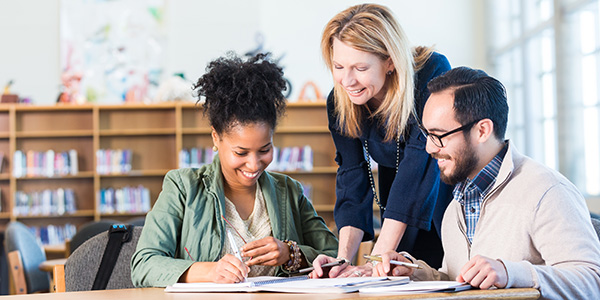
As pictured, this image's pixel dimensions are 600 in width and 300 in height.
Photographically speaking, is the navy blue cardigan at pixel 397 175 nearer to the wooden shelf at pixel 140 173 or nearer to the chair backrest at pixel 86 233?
the chair backrest at pixel 86 233

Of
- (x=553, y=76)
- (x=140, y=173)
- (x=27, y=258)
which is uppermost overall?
(x=553, y=76)

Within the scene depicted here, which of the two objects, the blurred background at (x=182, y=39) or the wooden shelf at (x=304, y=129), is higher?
the blurred background at (x=182, y=39)

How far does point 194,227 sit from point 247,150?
0.25m

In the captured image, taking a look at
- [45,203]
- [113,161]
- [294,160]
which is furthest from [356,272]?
[45,203]

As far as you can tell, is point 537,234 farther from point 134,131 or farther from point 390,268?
point 134,131

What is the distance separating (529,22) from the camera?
7.45m

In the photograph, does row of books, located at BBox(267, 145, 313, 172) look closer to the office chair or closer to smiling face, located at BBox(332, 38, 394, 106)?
the office chair

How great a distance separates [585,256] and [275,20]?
768 cm

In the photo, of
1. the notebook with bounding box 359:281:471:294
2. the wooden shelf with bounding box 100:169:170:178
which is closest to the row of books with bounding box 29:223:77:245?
the wooden shelf with bounding box 100:169:170:178

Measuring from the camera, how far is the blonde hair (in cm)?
182

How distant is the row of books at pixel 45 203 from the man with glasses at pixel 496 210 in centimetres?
620

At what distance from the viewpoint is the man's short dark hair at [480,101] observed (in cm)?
157

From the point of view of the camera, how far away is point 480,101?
1.57 meters

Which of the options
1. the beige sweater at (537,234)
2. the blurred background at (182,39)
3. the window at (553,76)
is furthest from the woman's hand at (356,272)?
the blurred background at (182,39)
